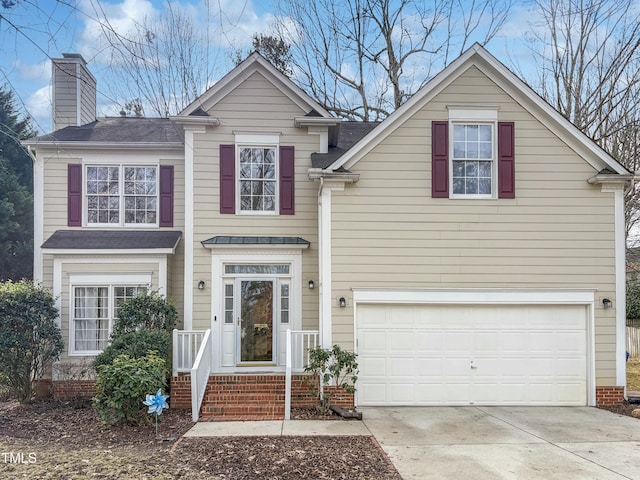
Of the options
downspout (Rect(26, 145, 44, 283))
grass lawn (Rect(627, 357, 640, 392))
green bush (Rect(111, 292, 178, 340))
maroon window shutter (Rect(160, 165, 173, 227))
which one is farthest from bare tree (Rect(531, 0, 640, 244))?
downspout (Rect(26, 145, 44, 283))

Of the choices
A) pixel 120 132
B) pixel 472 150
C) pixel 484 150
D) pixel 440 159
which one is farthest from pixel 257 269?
pixel 484 150

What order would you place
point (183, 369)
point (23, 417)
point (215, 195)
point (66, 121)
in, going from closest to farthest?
1. point (23, 417)
2. point (183, 369)
3. point (215, 195)
4. point (66, 121)

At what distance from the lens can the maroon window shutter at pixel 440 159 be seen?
960 cm

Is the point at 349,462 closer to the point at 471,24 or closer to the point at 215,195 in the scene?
the point at 215,195

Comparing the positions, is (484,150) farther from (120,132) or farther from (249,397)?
(120,132)

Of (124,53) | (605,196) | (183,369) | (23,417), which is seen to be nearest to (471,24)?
(605,196)

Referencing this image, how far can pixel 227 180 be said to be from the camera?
10.7 metres

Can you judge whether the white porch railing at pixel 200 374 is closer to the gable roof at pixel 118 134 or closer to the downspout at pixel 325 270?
the downspout at pixel 325 270

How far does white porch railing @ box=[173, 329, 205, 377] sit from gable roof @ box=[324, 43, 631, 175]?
4.36 meters

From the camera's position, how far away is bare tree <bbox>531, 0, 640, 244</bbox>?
1489cm

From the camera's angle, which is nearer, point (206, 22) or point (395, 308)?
point (206, 22)

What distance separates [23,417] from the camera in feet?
29.1

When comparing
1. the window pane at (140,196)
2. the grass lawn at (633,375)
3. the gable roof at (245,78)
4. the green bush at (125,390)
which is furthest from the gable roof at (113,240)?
the grass lawn at (633,375)

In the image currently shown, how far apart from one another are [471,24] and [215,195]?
13.5m
